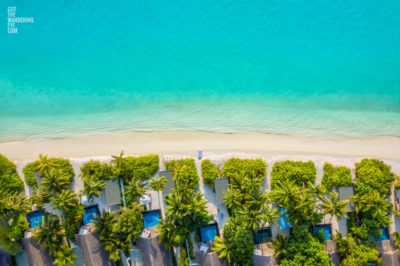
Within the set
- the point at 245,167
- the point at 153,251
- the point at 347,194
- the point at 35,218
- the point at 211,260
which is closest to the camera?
the point at 211,260

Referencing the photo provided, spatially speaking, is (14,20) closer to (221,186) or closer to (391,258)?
(221,186)

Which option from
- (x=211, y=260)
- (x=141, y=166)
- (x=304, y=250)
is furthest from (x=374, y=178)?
(x=141, y=166)

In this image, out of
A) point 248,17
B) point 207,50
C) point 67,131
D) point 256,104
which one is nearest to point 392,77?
point 256,104

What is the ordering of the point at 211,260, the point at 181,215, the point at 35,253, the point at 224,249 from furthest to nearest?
the point at 35,253, the point at 211,260, the point at 224,249, the point at 181,215

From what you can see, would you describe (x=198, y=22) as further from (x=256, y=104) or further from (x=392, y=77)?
(x=392, y=77)

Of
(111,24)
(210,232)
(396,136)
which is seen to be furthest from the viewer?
(111,24)
